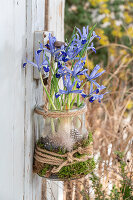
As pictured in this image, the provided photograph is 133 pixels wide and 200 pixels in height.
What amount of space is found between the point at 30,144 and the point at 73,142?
6.0 inches

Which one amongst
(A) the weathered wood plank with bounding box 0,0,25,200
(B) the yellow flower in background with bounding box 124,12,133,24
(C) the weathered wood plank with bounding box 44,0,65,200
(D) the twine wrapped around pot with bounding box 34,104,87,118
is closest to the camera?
(A) the weathered wood plank with bounding box 0,0,25,200

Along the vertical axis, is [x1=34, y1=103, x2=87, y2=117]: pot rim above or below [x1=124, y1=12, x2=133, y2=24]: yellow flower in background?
below

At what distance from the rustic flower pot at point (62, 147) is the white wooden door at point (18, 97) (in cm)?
5

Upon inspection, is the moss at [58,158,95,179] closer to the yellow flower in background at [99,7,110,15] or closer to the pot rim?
the pot rim

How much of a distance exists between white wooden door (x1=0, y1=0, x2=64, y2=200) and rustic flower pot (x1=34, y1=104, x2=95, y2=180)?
54mm

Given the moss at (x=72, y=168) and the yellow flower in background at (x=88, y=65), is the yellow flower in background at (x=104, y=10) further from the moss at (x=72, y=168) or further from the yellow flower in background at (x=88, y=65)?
the moss at (x=72, y=168)

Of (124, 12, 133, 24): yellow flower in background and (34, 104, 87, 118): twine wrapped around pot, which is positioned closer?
(34, 104, 87, 118): twine wrapped around pot

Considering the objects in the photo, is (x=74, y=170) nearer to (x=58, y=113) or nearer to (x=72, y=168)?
(x=72, y=168)

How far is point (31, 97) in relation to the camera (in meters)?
1.09

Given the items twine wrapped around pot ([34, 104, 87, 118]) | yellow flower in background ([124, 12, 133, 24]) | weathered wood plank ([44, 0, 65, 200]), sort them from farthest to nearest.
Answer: yellow flower in background ([124, 12, 133, 24]), weathered wood plank ([44, 0, 65, 200]), twine wrapped around pot ([34, 104, 87, 118])

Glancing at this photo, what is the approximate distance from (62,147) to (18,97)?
24cm

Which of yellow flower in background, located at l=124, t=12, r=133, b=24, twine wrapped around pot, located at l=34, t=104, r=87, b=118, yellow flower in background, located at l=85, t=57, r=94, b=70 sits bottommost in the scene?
twine wrapped around pot, located at l=34, t=104, r=87, b=118

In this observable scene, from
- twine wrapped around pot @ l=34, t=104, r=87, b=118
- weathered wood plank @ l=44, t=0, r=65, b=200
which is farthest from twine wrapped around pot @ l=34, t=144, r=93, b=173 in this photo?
weathered wood plank @ l=44, t=0, r=65, b=200

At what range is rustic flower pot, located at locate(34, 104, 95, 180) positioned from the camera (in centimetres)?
106
